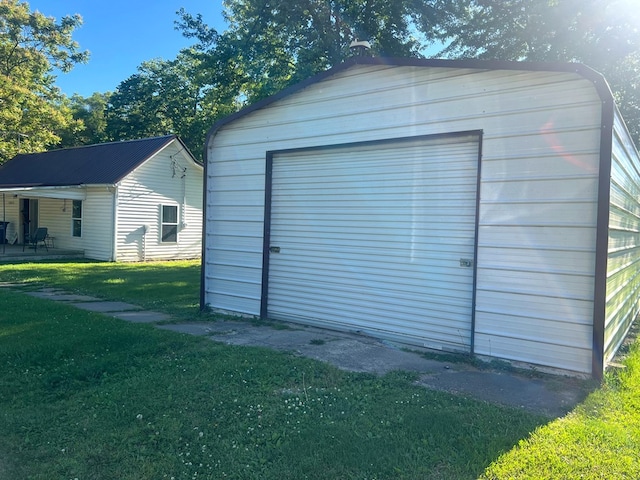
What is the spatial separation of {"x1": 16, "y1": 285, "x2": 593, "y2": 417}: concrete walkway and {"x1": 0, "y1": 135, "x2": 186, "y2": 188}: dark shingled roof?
1047 cm

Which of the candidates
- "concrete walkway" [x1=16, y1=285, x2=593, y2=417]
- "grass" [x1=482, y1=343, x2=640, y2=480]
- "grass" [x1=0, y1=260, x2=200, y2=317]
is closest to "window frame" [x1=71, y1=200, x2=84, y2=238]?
"grass" [x1=0, y1=260, x2=200, y2=317]

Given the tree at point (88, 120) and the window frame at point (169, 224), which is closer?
the window frame at point (169, 224)

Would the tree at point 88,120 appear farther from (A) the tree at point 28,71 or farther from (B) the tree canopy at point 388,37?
(B) the tree canopy at point 388,37

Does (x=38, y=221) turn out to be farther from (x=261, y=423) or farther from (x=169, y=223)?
(x=261, y=423)

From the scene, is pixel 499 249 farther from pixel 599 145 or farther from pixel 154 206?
pixel 154 206

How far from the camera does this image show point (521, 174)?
17.3ft

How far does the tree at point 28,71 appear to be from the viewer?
2288 centimetres

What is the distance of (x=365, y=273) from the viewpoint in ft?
21.9

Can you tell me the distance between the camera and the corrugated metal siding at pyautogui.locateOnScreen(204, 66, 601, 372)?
4906mm

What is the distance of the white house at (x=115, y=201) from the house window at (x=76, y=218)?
37 mm

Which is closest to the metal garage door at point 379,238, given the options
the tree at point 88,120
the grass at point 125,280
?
the grass at point 125,280

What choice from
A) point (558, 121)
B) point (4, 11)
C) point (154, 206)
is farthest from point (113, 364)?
point (4, 11)

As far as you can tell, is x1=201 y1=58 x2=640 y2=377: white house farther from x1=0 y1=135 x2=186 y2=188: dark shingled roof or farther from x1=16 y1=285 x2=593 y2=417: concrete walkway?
x1=0 y1=135 x2=186 y2=188: dark shingled roof

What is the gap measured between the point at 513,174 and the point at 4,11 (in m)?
26.6
